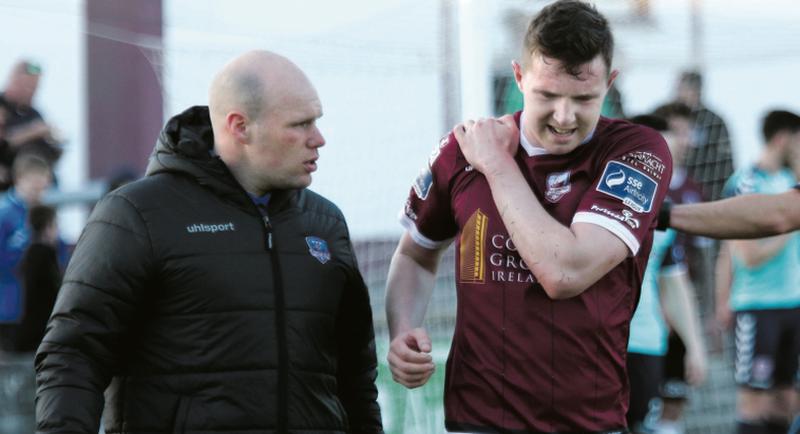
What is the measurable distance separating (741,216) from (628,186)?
0.69 m

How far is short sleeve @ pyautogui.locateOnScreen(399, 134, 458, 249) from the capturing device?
369cm

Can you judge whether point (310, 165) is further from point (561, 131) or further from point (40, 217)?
point (40, 217)

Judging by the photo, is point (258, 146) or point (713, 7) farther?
point (713, 7)

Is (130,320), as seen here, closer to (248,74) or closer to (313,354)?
(313,354)

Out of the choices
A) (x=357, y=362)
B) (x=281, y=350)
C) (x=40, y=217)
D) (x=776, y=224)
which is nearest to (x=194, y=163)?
(x=281, y=350)

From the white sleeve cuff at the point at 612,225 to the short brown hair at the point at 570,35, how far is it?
1.28ft

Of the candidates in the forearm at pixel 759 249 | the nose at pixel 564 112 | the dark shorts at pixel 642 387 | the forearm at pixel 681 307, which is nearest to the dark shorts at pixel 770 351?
the forearm at pixel 759 249

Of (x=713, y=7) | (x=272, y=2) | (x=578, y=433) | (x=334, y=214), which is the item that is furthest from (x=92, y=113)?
(x=578, y=433)

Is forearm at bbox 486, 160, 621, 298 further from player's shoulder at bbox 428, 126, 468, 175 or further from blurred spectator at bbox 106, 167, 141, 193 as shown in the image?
blurred spectator at bbox 106, 167, 141, 193

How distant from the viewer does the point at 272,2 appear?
434 inches

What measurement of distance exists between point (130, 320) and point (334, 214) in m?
0.77

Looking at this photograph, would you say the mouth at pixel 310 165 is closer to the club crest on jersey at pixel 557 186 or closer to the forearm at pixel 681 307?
the club crest on jersey at pixel 557 186

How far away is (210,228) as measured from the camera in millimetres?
3465

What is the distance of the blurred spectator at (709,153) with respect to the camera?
35.1 ft
